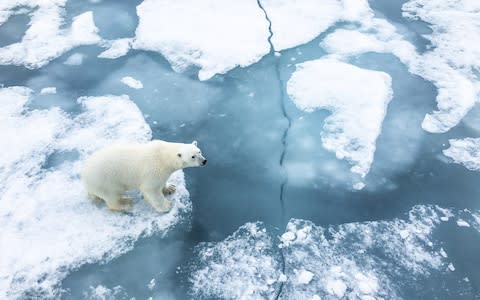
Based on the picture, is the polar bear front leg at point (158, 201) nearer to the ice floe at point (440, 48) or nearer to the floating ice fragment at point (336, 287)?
the floating ice fragment at point (336, 287)

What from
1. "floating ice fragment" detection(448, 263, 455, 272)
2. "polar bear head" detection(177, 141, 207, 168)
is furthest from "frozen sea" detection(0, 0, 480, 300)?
"polar bear head" detection(177, 141, 207, 168)

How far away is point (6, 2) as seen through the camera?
210 inches

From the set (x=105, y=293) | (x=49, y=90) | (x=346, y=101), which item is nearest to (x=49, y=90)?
(x=49, y=90)

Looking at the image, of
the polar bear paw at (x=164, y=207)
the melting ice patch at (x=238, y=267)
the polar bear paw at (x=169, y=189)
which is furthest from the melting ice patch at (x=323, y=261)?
the polar bear paw at (x=169, y=189)

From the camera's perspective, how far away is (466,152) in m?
3.63

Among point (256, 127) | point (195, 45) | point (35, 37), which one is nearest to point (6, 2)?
point (35, 37)

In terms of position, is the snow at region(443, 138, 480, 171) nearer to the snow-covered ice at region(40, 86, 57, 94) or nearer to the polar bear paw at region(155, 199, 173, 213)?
the polar bear paw at region(155, 199, 173, 213)

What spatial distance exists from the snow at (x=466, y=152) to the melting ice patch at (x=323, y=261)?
754 millimetres

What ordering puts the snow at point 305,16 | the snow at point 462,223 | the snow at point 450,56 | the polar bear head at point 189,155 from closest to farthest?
the polar bear head at point 189,155 → the snow at point 462,223 → the snow at point 450,56 → the snow at point 305,16

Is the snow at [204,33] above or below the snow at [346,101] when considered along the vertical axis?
above

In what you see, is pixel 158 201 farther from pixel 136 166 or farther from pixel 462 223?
pixel 462 223

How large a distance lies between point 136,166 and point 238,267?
3.37 ft

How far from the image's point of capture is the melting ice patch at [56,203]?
2.81m

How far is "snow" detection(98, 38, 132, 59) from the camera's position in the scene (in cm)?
457
